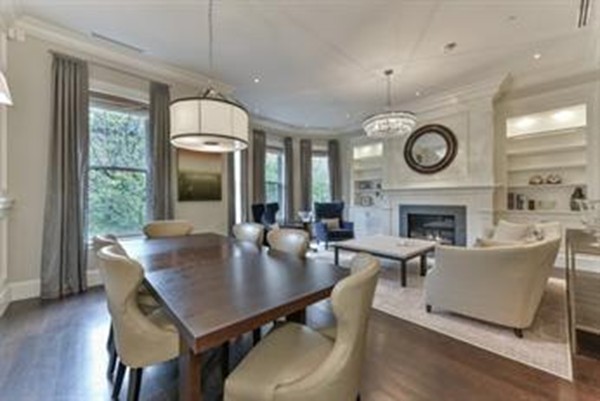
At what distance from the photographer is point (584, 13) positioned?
315cm

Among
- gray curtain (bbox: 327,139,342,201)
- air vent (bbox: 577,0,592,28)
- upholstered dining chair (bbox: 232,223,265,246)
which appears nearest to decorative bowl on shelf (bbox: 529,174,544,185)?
air vent (bbox: 577,0,592,28)

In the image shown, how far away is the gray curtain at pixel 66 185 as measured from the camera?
3480mm

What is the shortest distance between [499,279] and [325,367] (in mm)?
2085

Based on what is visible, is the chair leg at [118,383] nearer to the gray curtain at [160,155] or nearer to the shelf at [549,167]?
the gray curtain at [160,155]

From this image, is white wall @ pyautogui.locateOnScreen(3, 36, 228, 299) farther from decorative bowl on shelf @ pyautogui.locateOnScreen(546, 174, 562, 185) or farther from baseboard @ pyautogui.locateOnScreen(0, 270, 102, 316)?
decorative bowl on shelf @ pyautogui.locateOnScreen(546, 174, 562, 185)

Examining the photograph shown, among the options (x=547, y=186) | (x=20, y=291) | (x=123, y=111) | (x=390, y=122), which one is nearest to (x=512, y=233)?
(x=547, y=186)

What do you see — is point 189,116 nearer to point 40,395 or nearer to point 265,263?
point 265,263

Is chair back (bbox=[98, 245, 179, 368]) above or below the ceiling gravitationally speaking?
below

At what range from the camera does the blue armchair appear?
6.34m

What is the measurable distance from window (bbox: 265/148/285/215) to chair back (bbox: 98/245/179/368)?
6146 mm

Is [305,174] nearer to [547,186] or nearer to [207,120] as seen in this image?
[547,186]

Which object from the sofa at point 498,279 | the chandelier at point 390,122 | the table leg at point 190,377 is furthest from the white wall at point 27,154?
the sofa at point 498,279

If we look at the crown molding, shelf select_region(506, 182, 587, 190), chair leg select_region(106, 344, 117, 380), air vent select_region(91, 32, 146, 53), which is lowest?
chair leg select_region(106, 344, 117, 380)

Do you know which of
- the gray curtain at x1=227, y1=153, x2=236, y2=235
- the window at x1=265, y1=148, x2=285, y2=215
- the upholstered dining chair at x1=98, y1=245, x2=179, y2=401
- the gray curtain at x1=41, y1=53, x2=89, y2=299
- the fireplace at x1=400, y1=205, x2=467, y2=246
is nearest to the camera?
the upholstered dining chair at x1=98, y1=245, x2=179, y2=401
